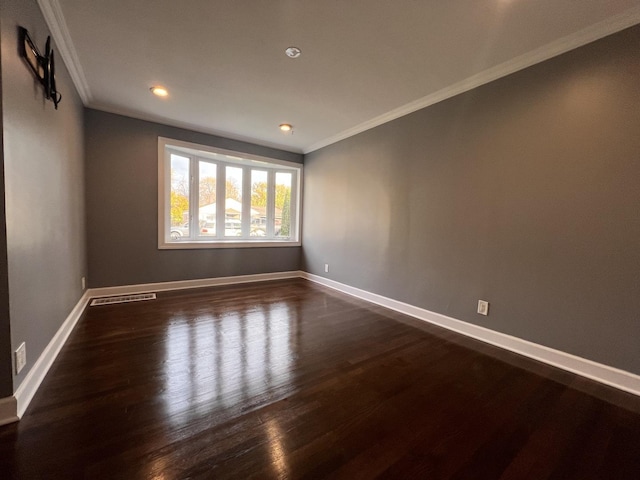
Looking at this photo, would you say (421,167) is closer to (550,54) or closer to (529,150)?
(529,150)

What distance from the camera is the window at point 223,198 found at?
13.1ft

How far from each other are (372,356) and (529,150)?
2155 mm

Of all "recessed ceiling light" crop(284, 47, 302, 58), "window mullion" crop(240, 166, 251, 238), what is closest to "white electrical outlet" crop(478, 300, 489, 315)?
"recessed ceiling light" crop(284, 47, 302, 58)

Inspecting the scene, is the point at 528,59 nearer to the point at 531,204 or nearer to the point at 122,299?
the point at 531,204

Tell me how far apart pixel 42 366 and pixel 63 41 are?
243 cm

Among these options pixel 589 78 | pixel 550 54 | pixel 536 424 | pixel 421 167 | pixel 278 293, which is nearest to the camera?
pixel 536 424

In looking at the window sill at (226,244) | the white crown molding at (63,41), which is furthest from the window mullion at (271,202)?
the white crown molding at (63,41)

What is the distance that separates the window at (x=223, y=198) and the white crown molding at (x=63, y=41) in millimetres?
1087

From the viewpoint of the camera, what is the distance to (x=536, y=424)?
56.7 inches

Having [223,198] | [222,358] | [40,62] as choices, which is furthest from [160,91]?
[222,358]

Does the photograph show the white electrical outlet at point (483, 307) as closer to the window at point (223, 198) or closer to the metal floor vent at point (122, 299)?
the window at point (223, 198)

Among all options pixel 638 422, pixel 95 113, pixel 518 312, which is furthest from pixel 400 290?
pixel 95 113

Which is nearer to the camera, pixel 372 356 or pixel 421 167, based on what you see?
pixel 372 356

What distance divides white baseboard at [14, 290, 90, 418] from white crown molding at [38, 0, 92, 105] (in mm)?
2281
